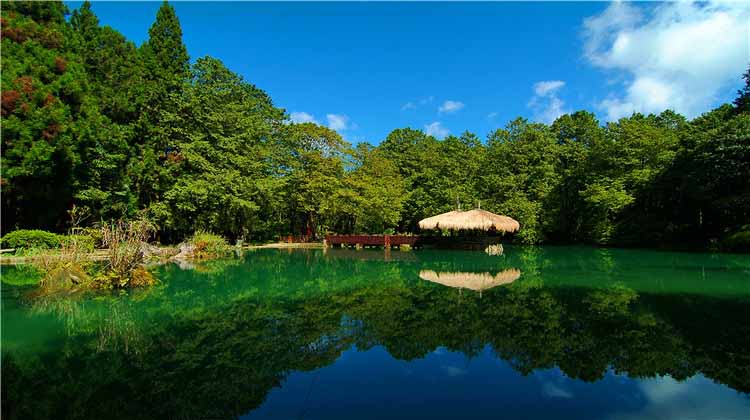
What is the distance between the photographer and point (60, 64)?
17.9 metres

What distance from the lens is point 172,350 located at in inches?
197

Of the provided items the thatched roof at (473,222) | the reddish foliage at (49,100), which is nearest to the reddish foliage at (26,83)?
the reddish foliage at (49,100)

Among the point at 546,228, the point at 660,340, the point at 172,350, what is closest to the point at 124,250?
the point at 172,350

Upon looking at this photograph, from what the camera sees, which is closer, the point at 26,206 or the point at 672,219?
the point at 26,206

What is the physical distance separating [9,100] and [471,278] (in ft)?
56.1

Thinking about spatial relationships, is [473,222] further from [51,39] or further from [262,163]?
[51,39]

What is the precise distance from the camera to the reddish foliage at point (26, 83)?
51.9 ft

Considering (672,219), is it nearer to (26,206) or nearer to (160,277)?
(160,277)

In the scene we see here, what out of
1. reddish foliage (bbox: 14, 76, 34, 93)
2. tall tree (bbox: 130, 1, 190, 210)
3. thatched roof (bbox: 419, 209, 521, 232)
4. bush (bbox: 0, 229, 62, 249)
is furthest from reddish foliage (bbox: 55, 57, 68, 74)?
thatched roof (bbox: 419, 209, 521, 232)

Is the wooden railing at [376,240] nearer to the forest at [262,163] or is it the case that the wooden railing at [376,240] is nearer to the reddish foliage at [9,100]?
the forest at [262,163]

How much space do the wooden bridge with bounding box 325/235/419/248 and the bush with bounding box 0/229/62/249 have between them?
13.5 meters

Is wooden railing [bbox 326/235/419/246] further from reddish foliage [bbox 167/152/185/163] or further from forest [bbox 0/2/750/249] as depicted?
reddish foliage [bbox 167/152/185/163]

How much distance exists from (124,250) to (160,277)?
1934 mm

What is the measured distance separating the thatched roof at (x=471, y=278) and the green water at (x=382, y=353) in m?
0.49
